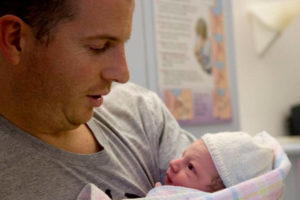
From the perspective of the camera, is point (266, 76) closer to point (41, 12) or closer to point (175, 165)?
point (175, 165)

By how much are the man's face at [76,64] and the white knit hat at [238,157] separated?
38cm

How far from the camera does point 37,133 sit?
3.09 feet

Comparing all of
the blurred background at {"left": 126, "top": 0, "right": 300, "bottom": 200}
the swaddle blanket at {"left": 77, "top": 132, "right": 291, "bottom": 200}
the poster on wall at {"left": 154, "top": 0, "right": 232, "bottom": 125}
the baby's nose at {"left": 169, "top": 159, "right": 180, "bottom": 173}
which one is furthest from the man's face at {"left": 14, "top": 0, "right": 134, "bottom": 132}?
the blurred background at {"left": 126, "top": 0, "right": 300, "bottom": 200}

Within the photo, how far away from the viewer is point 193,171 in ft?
3.82

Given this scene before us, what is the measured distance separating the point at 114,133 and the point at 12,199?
13.2 inches

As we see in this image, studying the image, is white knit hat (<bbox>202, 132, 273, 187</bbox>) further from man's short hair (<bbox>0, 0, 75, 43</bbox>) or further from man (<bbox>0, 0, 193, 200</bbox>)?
man's short hair (<bbox>0, 0, 75, 43</bbox>)

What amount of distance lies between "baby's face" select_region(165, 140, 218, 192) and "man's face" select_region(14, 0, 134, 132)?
32cm

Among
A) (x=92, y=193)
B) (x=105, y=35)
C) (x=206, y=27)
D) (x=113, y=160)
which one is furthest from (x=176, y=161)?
(x=206, y=27)

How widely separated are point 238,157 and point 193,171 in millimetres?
125

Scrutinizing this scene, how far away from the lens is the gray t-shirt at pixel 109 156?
0.88 metres

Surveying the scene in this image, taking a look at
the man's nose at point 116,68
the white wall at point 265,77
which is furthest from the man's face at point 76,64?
the white wall at point 265,77

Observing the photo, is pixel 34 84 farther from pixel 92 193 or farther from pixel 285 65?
pixel 285 65

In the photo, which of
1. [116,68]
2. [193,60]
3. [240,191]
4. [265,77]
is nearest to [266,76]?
[265,77]

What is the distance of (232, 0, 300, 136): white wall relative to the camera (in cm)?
285
